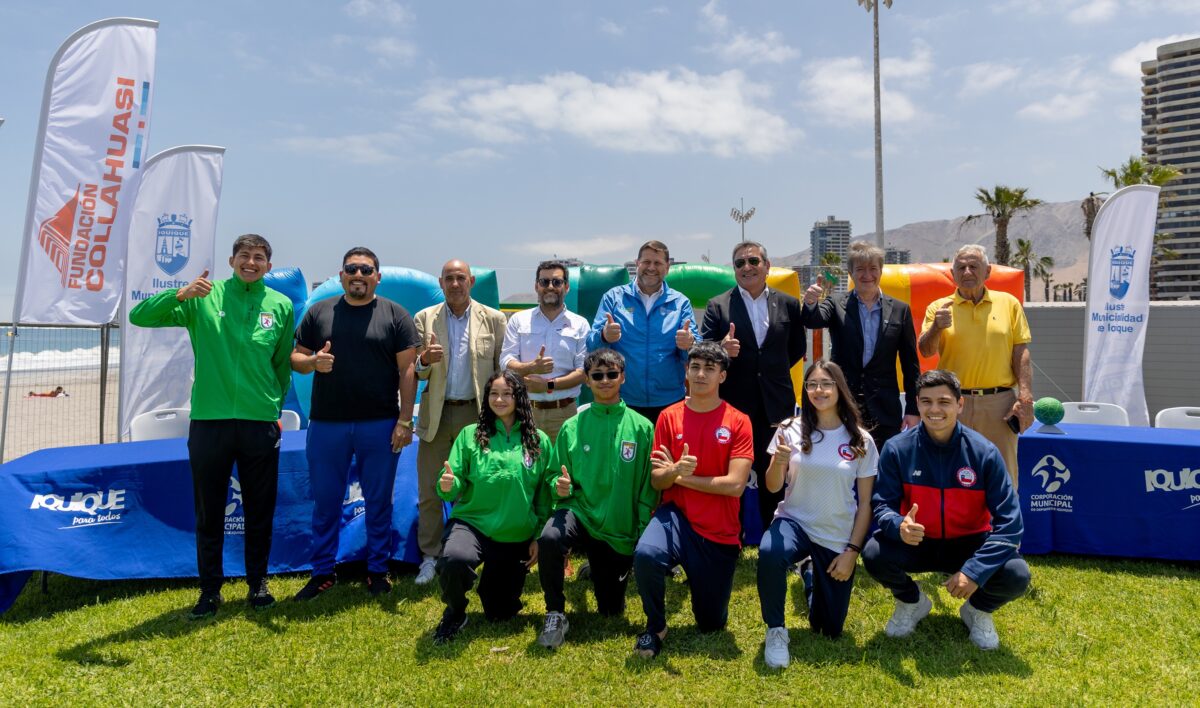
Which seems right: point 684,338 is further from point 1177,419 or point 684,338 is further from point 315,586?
point 1177,419

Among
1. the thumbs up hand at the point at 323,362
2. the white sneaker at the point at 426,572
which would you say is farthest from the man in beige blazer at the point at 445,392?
the thumbs up hand at the point at 323,362

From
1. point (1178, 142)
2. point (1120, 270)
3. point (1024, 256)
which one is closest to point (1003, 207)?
point (1024, 256)

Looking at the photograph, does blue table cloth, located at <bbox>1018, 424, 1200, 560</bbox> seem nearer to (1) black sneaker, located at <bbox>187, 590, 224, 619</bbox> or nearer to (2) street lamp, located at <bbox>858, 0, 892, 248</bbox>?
(1) black sneaker, located at <bbox>187, 590, 224, 619</bbox>

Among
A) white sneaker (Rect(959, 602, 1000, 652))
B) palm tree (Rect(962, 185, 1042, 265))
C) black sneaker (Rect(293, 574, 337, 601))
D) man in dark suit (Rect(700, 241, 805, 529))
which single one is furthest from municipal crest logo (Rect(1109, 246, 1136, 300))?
palm tree (Rect(962, 185, 1042, 265))

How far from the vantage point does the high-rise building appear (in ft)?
173

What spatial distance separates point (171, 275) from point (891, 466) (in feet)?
23.5

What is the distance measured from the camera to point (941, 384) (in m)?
3.16

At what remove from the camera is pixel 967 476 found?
3184 millimetres

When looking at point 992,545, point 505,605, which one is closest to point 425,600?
point 505,605

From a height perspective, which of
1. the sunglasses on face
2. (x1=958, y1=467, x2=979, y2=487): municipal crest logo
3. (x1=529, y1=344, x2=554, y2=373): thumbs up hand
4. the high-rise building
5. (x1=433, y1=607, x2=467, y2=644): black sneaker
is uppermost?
the high-rise building

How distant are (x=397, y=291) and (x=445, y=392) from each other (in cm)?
375

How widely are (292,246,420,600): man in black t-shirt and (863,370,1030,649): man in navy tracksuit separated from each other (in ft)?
8.77

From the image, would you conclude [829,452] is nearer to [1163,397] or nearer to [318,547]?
[318,547]

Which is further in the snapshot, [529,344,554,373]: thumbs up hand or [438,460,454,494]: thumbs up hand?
[529,344,554,373]: thumbs up hand
